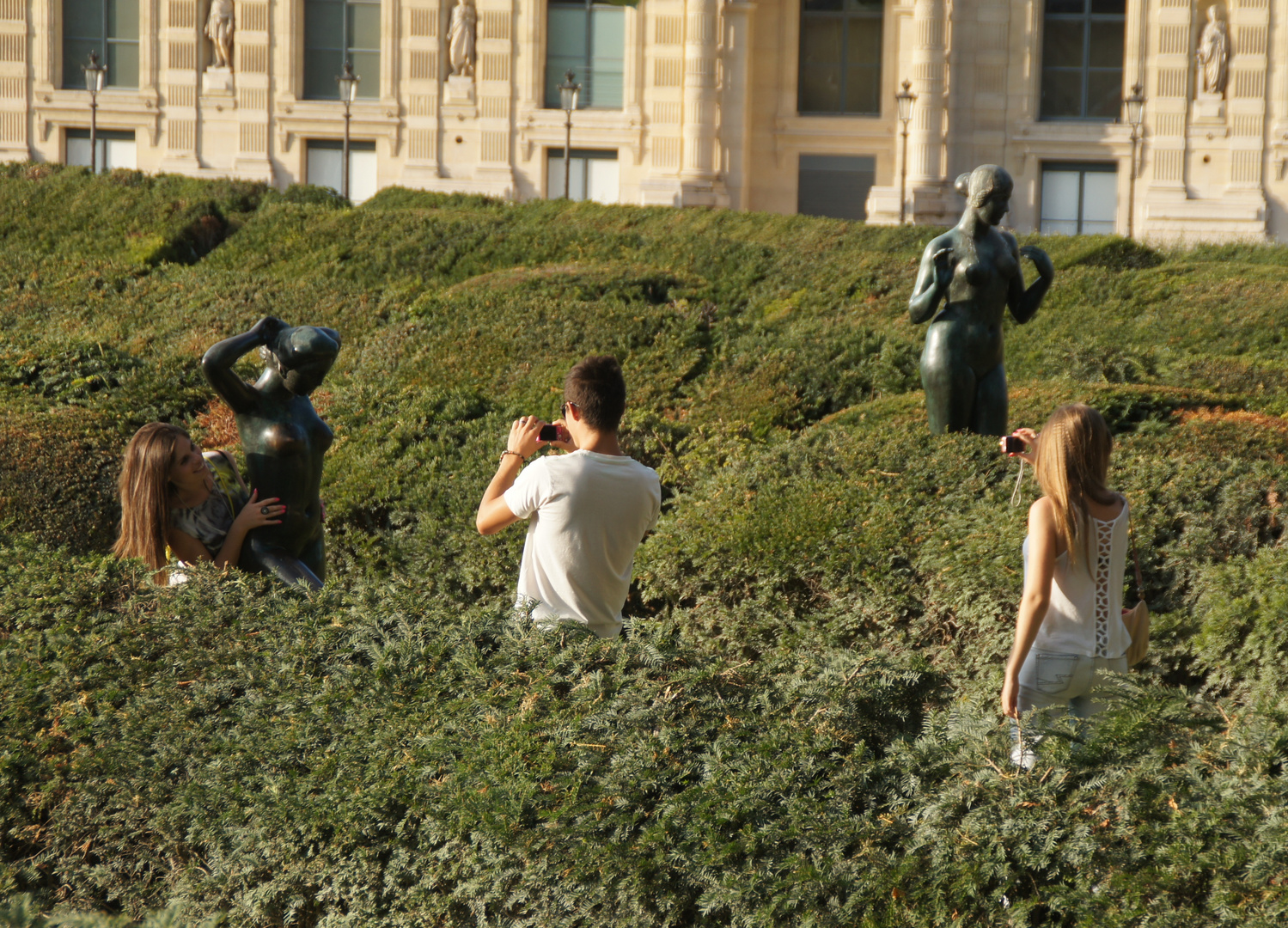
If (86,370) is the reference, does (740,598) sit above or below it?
below

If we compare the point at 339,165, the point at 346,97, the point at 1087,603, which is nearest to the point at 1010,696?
the point at 1087,603

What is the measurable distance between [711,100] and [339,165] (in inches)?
371

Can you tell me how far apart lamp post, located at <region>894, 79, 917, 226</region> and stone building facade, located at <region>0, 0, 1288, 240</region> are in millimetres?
168

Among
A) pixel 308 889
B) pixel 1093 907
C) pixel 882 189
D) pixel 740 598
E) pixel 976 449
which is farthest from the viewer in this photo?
pixel 882 189

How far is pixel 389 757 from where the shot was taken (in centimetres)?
362

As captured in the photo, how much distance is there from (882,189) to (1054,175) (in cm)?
464

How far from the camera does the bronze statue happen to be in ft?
17.3

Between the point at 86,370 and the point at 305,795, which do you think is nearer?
the point at 305,795

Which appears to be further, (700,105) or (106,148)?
(106,148)

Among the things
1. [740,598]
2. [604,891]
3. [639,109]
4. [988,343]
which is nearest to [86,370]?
[740,598]

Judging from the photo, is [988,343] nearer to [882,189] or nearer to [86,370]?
[86,370]

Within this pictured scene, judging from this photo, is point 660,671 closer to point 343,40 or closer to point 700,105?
point 700,105

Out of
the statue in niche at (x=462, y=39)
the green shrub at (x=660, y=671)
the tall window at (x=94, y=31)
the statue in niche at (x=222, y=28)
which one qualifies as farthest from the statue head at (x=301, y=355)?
the tall window at (x=94, y=31)

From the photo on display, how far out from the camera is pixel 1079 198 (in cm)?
3169
